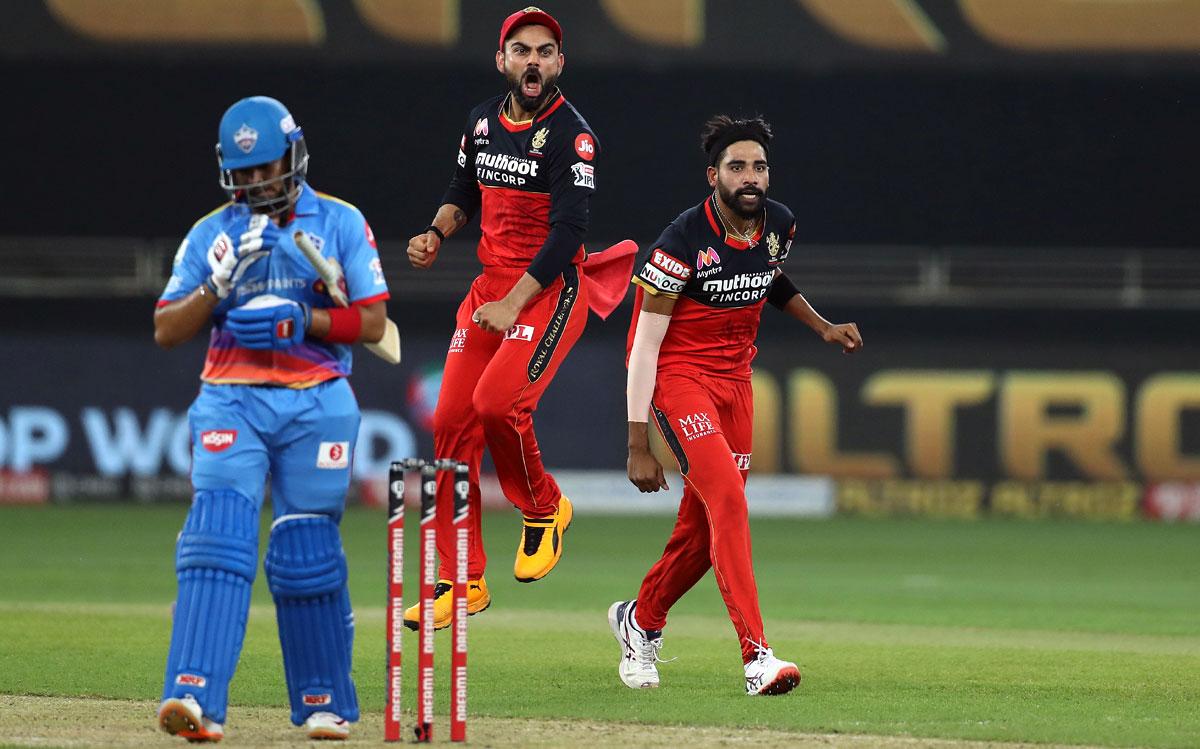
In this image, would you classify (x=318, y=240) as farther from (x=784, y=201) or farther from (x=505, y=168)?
(x=784, y=201)

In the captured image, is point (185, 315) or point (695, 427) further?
point (695, 427)

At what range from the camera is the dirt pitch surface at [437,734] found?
624 cm

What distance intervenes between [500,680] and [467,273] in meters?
15.9

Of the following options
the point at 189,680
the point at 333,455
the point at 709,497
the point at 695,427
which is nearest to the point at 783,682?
the point at 709,497

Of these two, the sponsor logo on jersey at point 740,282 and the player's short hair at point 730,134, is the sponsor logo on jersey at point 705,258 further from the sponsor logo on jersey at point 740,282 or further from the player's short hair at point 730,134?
the player's short hair at point 730,134

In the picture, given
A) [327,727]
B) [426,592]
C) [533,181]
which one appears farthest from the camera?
[533,181]

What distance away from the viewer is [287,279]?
616cm

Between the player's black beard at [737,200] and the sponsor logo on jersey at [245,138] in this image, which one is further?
the player's black beard at [737,200]

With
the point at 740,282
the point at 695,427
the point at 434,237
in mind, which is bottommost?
the point at 695,427

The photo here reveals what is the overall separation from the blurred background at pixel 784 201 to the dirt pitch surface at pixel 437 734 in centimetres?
1363

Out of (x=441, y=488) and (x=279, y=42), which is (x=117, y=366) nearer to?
(x=279, y=42)

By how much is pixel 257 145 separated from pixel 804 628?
236 inches

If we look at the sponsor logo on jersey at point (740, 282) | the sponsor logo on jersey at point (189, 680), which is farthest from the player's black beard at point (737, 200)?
the sponsor logo on jersey at point (189, 680)

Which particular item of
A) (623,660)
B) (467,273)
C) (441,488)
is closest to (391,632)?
(441,488)
